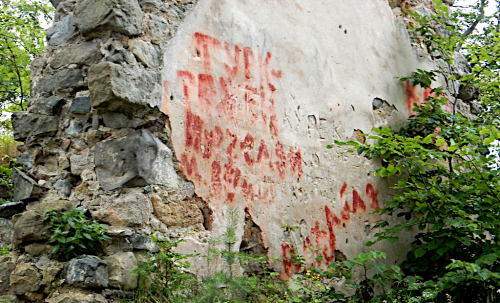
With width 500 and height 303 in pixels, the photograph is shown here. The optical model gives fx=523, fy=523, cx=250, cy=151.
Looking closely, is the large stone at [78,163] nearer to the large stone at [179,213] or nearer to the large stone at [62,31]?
the large stone at [179,213]

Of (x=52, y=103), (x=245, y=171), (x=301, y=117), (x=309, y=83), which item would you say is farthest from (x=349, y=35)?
(x=52, y=103)

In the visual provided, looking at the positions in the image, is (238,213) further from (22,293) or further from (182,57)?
(22,293)

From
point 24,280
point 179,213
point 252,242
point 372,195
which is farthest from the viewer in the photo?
point 372,195

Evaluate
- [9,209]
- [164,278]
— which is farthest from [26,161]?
[164,278]

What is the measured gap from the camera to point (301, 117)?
3830mm

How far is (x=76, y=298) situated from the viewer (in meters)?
2.42

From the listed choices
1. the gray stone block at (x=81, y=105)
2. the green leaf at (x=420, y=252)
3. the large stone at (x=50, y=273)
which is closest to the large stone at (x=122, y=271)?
the large stone at (x=50, y=273)

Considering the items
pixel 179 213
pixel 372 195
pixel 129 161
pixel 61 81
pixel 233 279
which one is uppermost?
pixel 61 81

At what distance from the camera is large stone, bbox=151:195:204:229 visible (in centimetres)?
286

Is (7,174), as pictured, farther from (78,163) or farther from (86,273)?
(86,273)

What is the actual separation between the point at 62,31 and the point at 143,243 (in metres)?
1.41

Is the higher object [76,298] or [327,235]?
[327,235]

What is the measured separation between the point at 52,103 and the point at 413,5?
385 centimetres

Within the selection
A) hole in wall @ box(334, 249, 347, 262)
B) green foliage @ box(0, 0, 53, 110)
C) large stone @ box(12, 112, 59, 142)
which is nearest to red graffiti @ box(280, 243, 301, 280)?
hole in wall @ box(334, 249, 347, 262)
